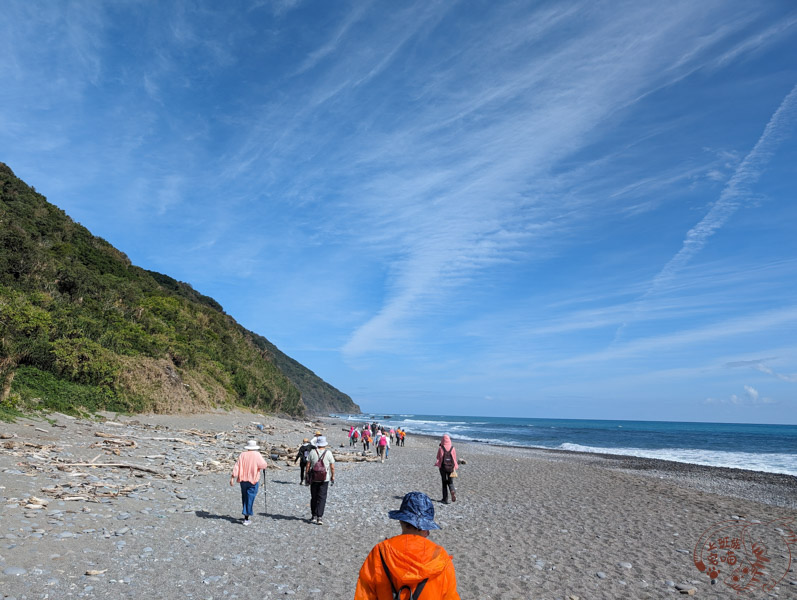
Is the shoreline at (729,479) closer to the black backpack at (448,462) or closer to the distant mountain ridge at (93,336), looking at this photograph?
the black backpack at (448,462)

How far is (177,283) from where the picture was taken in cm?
6950

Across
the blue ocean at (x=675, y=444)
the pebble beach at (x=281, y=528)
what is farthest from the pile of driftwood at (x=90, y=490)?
the blue ocean at (x=675, y=444)

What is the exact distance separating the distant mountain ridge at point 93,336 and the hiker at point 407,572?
17.4m

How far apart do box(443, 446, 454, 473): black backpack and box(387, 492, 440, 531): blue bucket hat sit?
10.3 meters

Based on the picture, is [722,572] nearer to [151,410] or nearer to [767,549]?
[767,549]

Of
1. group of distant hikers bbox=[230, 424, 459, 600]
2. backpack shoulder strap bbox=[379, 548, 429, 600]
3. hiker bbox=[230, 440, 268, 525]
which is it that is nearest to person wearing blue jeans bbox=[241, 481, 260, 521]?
hiker bbox=[230, 440, 268, 525]

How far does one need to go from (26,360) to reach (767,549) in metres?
25.4

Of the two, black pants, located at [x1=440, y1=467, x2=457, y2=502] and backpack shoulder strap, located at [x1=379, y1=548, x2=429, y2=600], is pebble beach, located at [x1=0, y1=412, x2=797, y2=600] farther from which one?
backpack shoulder strap, located at [x1=379, y1=548, x2=429, y2=600]

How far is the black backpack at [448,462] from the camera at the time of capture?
13.5 metres

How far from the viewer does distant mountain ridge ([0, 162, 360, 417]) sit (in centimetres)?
1969

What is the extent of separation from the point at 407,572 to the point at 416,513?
1.37ft

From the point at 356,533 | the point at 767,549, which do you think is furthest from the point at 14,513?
the point at 767,549

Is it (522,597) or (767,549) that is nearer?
(522,597)

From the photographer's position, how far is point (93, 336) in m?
25.3
